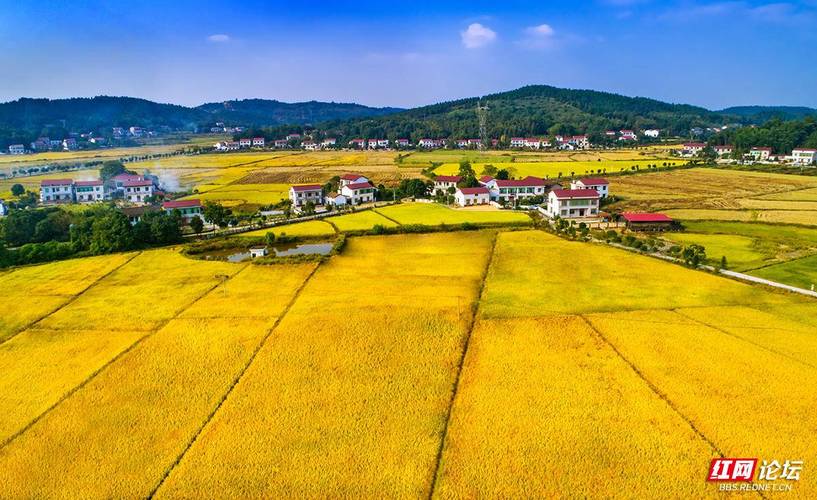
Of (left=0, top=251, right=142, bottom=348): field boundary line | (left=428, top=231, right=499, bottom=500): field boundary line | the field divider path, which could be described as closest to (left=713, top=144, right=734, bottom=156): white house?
(left=428, top=231, right=499, bottom=500): field boundary line

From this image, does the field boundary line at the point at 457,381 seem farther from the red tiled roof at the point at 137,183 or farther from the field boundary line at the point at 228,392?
the red tiled roof at the point at 137,183

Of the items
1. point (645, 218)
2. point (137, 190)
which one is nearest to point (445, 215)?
point (645, 218)

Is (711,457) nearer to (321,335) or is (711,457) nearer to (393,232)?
(321,335)

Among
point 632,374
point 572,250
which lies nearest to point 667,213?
point 572,250

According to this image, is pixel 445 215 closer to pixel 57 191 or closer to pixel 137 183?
pixel 137 183

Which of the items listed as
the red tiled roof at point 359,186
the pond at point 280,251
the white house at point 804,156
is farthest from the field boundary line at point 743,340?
the white house at point 804,156

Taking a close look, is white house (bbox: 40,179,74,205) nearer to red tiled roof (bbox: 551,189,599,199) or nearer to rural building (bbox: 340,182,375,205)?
rural building (bbox: 340,182,375,205)
